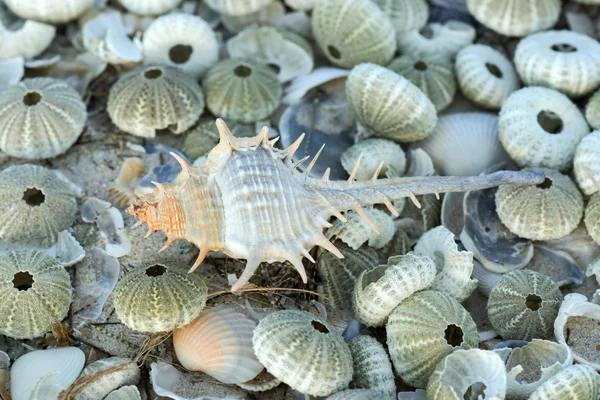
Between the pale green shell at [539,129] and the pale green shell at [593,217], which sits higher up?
the pale green shell at [539,129]

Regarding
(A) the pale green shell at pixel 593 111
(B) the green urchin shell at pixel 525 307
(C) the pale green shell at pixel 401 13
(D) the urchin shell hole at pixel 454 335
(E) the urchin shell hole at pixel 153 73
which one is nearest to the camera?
(D) the urchin shell hole at pixel 454 335

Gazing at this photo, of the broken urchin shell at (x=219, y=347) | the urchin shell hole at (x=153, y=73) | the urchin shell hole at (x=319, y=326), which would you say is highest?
the urchin shell hole at (x=153, y=73)

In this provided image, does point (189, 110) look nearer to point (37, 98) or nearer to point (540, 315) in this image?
point (37, 98)

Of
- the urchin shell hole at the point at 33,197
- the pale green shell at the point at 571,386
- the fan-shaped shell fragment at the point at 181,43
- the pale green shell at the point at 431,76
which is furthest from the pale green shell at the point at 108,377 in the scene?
the pale green shell at the point at 431,76

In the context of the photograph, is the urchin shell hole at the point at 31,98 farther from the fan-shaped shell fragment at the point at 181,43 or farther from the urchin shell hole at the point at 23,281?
the urchin shell hole at the point at 23,281

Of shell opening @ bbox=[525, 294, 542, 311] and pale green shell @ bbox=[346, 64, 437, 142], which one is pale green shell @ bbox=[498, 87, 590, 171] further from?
shell opening @ bbox=[525, 294, 542, 311]

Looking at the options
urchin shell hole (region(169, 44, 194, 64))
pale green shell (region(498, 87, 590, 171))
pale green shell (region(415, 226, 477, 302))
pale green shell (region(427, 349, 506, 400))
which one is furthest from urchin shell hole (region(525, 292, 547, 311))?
urchin shell hole (region(169, 44, 194, 64))

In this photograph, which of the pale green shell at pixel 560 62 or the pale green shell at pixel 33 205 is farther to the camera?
the pale green shell at pixel 560 62
